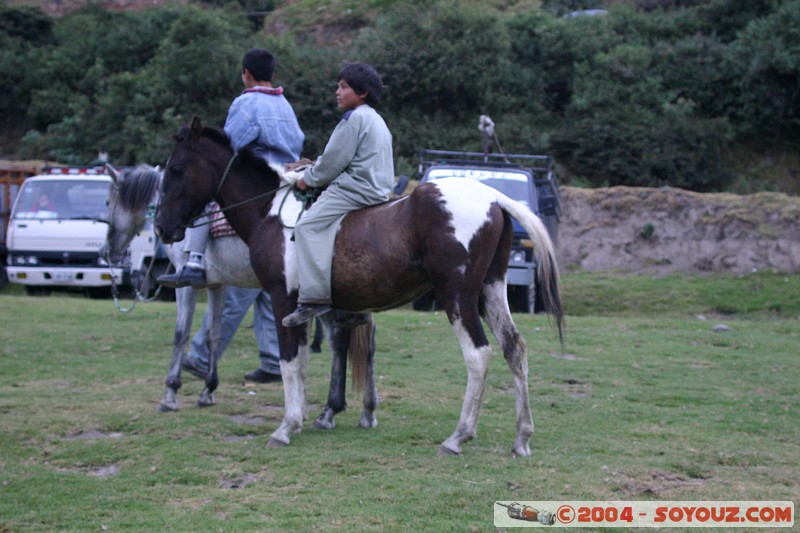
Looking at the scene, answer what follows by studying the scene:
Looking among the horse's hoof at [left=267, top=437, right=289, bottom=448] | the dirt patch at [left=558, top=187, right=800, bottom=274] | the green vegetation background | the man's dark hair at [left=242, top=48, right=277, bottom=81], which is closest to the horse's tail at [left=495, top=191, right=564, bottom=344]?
the horse's hoof at [left=267, top=437, right=289, bottom=448]

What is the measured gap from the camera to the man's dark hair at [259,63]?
7.90 m

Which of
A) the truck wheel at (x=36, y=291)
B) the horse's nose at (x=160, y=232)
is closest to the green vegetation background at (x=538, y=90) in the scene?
the truck wheel at (x=36, y=291)

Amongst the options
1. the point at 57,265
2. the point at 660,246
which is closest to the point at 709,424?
the point at 57,265

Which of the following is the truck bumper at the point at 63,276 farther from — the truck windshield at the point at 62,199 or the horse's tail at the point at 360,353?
the horse's tail at the point at 360,353

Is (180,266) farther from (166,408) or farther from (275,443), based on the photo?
(275,443)

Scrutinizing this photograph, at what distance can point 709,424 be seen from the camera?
757 cm

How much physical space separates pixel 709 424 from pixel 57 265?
46.0ft

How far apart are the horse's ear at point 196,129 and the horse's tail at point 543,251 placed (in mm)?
2406

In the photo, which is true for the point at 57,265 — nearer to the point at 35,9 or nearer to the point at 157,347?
the point at 157,347

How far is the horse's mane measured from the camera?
8562mm

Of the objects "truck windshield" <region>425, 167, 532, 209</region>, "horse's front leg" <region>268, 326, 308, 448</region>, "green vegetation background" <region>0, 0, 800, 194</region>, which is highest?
"green vegetation background" <region>0, 0, 800, 194</region>

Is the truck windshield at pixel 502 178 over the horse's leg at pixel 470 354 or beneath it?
over

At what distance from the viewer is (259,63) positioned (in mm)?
7910

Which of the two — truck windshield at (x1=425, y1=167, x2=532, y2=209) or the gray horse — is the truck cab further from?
the gray horse
